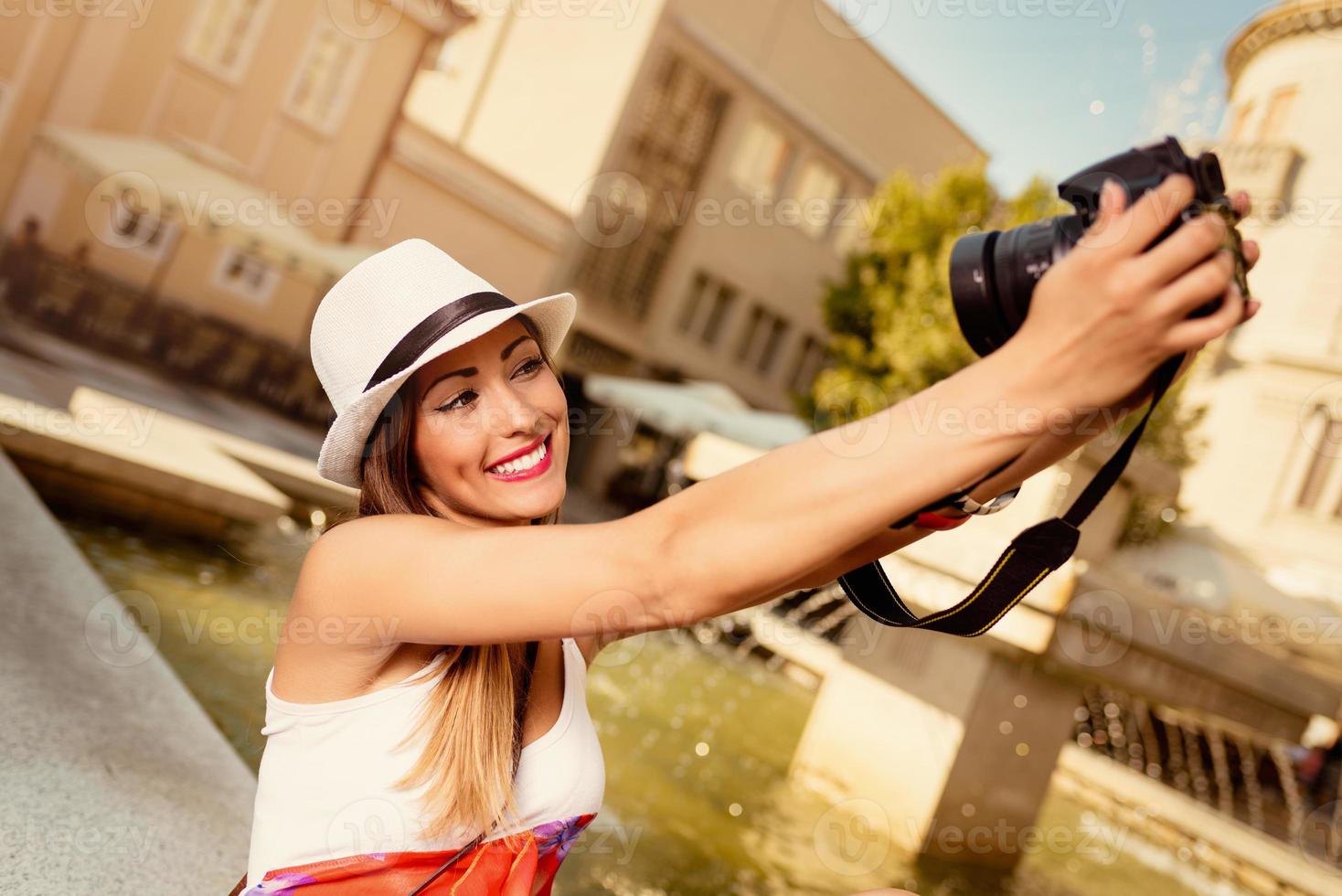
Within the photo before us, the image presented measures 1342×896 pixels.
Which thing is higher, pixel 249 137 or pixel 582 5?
pixel 582 5

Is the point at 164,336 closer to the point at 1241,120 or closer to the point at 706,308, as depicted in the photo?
the point at 706,308

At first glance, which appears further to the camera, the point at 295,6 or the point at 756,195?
the point at 756,195

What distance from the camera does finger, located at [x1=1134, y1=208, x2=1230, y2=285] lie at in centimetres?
79

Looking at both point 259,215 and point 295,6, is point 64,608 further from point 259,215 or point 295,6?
point 295,6

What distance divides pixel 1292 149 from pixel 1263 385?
18.0 feet

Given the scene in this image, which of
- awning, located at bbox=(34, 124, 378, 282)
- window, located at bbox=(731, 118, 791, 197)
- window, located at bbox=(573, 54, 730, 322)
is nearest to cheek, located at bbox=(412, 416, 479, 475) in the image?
awning, located at bbox=(34, 124, 378, 282)

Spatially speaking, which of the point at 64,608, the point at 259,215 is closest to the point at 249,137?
the point at 259,215

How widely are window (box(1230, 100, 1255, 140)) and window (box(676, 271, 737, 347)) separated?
13034 millimetres

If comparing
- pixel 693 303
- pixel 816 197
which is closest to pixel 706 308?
pixel 693 303

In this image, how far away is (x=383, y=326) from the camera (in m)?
1.61

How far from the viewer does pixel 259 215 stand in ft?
50.5

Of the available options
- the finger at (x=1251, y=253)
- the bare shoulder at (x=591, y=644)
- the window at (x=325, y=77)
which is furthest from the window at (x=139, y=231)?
the finger at (x=1251, y=253)

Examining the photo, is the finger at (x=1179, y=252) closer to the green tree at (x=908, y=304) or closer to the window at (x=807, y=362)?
the green tree at (x=908, y=304)

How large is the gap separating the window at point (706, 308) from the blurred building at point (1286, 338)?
11.9 metres
